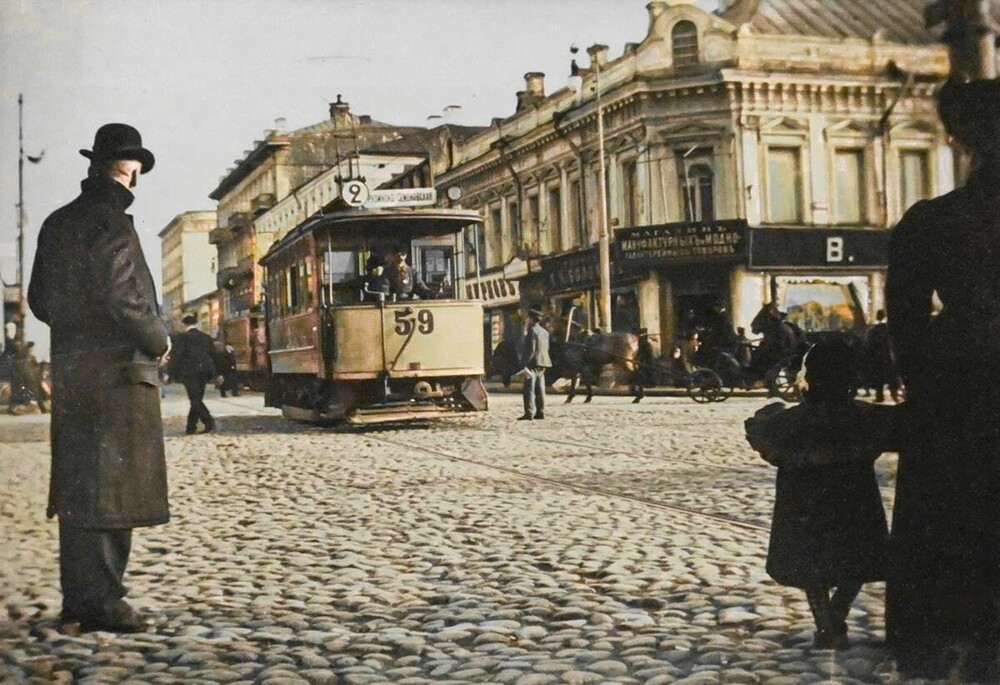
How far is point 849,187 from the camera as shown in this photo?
18.6ft

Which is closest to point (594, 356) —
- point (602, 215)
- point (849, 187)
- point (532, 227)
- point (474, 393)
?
point (474, 393)

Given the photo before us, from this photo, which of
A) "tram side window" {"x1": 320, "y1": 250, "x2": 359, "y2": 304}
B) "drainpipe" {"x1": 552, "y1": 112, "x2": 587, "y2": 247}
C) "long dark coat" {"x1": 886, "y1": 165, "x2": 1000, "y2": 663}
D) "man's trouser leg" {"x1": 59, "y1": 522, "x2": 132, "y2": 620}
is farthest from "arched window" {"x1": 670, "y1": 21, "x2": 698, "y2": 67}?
"tram side window" {"x1": 320, "y1": 250, "x2": 359, "y2": 304}

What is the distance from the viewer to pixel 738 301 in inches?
273

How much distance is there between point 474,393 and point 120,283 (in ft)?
35.6

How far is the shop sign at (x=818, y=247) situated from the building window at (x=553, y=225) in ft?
10.3

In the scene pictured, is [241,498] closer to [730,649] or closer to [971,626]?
[730,649]

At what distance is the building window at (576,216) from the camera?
9.89 m

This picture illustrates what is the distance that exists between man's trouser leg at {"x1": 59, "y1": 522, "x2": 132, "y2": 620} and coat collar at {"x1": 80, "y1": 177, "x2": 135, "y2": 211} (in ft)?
3.55

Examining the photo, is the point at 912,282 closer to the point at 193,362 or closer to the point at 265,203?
the point at 193,362

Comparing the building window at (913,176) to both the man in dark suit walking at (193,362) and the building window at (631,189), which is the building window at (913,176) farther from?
the man in dark suit walking at (193,362)

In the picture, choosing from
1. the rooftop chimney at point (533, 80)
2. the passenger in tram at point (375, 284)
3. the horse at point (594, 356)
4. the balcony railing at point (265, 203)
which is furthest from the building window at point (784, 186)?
the horse at point (594, 356)

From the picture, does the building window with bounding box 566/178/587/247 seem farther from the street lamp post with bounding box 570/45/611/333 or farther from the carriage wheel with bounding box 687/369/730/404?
the carriage wheel with bounding box 687/369/730/404

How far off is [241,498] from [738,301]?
134 inches

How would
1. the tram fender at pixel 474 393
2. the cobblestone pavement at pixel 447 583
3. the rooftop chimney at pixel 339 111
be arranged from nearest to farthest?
1. the cobblestone pavement at pixel 447 583
2. the rooftop chimney at pixel 339 111
3. the tram fender at pixel 474 393
